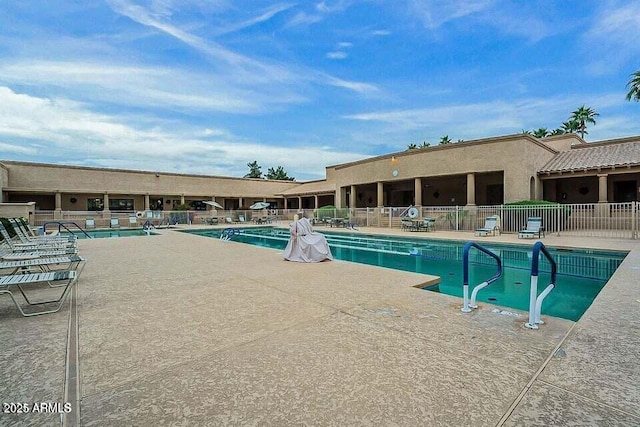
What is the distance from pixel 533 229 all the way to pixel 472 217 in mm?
4192

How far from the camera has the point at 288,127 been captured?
107 feet

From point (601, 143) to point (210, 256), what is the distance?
27.1 metres

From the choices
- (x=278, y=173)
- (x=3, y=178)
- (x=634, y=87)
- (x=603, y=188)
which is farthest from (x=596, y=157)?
(x=278, y=173)

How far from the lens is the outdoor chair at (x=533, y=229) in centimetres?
1439

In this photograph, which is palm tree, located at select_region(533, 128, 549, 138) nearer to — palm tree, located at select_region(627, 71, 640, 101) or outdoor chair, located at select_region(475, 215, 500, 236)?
palm tree, located at select_region(627, 71, 640, 101)

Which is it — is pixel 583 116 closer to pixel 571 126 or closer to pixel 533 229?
pixel 571 126

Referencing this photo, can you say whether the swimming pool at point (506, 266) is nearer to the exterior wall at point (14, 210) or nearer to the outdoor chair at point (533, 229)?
the outdoor chair at point (533, 229)

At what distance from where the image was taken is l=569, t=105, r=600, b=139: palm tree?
43344 mm

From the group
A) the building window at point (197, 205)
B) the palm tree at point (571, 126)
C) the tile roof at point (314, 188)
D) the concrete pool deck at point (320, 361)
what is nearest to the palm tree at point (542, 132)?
the palm tree at point (571, 126)

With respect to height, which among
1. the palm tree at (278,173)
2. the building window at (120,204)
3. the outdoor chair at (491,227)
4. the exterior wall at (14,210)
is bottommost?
the outdoor chair at (491,227)

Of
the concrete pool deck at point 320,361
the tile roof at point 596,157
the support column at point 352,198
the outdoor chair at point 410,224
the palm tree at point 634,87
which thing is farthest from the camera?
the support column at point 352,198

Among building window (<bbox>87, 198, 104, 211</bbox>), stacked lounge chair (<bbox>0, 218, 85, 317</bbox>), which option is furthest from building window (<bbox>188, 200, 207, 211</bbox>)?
stacked lounge chair (<bbox>0, 218, 85, 317</bbox>)

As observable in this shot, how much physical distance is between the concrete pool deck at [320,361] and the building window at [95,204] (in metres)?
34.4

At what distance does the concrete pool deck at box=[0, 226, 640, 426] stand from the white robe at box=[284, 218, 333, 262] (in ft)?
11.1
